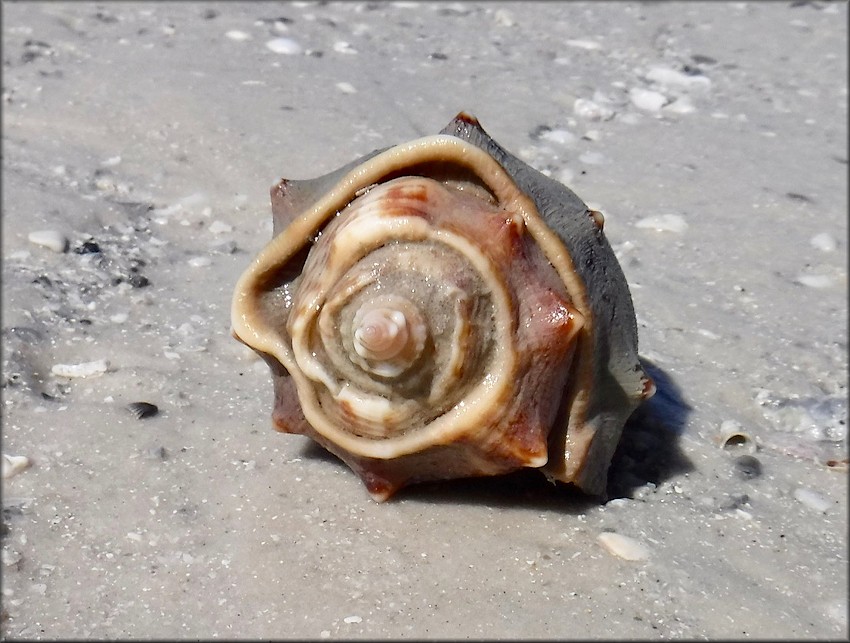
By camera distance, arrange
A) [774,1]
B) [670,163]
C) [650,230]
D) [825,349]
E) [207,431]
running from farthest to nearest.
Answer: [774,1]
[670,163]
[650,230]
[825,349]
[207,431]

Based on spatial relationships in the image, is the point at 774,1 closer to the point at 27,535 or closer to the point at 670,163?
the point at 670,163

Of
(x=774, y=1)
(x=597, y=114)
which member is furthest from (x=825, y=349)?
(x=774, y=1)

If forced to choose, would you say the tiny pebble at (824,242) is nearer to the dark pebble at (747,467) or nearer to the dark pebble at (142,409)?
the dark pebble at (747,467)

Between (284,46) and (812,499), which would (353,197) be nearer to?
(812,499)

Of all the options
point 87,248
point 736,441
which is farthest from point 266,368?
point 736,441

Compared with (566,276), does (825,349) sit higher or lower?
lower

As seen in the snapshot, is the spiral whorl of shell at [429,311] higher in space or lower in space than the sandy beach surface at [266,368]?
higher

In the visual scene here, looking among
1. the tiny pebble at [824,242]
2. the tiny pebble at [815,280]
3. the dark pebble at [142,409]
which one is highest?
the tiny pebble at [824,242]

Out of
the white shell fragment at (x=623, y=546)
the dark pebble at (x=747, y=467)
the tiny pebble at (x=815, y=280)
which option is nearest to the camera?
the white shell fragment at (x=623, y=546)

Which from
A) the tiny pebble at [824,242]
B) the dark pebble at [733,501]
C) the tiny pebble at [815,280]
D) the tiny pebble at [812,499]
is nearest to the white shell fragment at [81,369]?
the dark pebble at [733,501]
